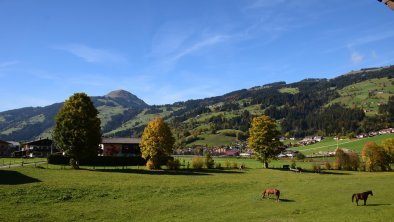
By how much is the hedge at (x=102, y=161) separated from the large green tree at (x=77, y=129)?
13567mm

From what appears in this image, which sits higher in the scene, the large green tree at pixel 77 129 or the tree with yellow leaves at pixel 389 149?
the large green tree at pixel 77 129

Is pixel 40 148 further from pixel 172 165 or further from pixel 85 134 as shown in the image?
pixel 85 134

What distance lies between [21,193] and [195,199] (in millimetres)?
20162

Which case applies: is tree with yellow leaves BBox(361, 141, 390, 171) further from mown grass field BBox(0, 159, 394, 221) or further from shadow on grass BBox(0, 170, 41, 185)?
shadow on grass BBox(0, 170, 41, 185)

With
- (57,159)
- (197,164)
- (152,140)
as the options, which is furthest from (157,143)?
(57,159)

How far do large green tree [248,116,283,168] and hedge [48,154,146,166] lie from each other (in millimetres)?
32239

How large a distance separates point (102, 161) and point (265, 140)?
147ft

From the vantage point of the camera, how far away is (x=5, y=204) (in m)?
36.3

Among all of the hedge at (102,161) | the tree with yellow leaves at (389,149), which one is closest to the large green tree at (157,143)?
the hedge at (102,161)

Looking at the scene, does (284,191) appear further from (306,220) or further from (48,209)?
(48,209)

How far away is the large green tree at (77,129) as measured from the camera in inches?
2995

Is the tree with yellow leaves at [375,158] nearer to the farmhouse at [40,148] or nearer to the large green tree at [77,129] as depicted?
the large green tree at [77,129]

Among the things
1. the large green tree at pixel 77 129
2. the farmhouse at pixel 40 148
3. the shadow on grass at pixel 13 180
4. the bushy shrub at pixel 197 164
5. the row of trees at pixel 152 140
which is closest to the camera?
the shadow on grass at pixel 13 180

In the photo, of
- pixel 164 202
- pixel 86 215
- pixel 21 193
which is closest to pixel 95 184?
pixel 21 193
